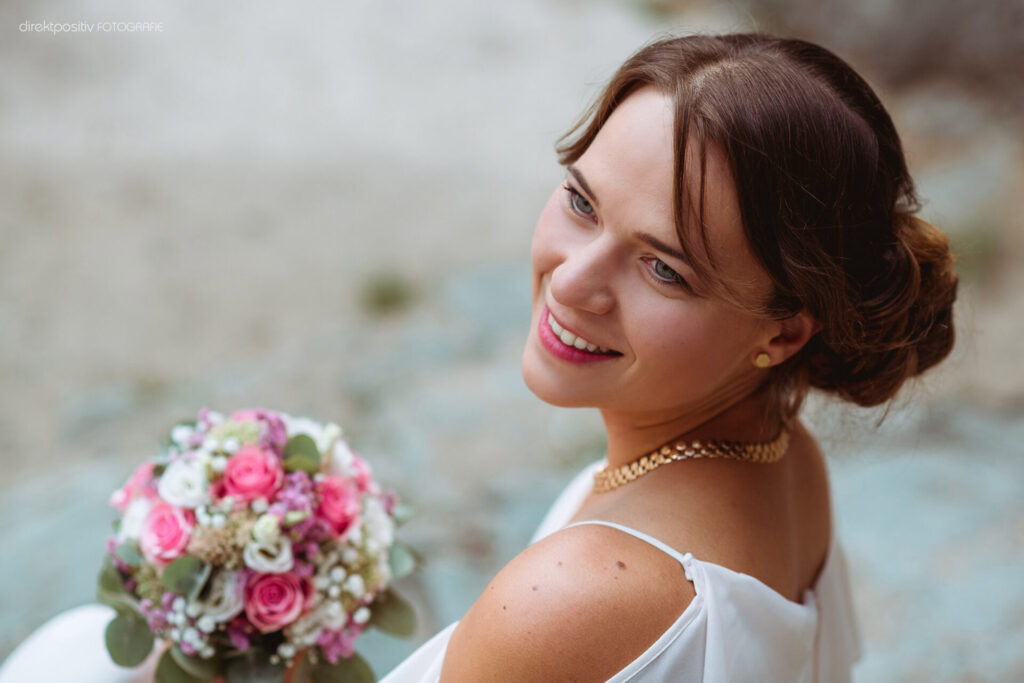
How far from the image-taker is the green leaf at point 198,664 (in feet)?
5.79

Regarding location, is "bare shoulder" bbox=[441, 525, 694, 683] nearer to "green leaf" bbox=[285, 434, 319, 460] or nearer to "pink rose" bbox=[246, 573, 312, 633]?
"pink rose" bbox=[246, 573, 312, 633]

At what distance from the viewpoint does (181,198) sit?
695cm

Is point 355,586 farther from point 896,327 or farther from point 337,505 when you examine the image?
point 896,327

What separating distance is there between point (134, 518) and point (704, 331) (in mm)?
1188

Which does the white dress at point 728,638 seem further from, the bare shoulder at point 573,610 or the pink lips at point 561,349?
the pink lips at point 561,349

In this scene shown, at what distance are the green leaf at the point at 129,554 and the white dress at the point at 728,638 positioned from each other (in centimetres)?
57

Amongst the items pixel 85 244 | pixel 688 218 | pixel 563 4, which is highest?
pixel 688 218

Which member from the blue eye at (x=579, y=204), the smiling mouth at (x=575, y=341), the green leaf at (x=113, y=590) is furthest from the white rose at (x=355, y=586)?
the blue eye at (x=579, y=204)

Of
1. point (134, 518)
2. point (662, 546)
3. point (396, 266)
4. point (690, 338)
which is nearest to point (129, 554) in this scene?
point (134, 518)

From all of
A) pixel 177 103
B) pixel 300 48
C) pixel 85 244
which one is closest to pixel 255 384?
pixel 85 244

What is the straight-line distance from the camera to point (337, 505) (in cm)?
182

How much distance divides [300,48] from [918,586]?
272 inches

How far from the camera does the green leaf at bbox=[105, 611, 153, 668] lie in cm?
181

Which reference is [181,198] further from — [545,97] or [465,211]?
[545,97]
